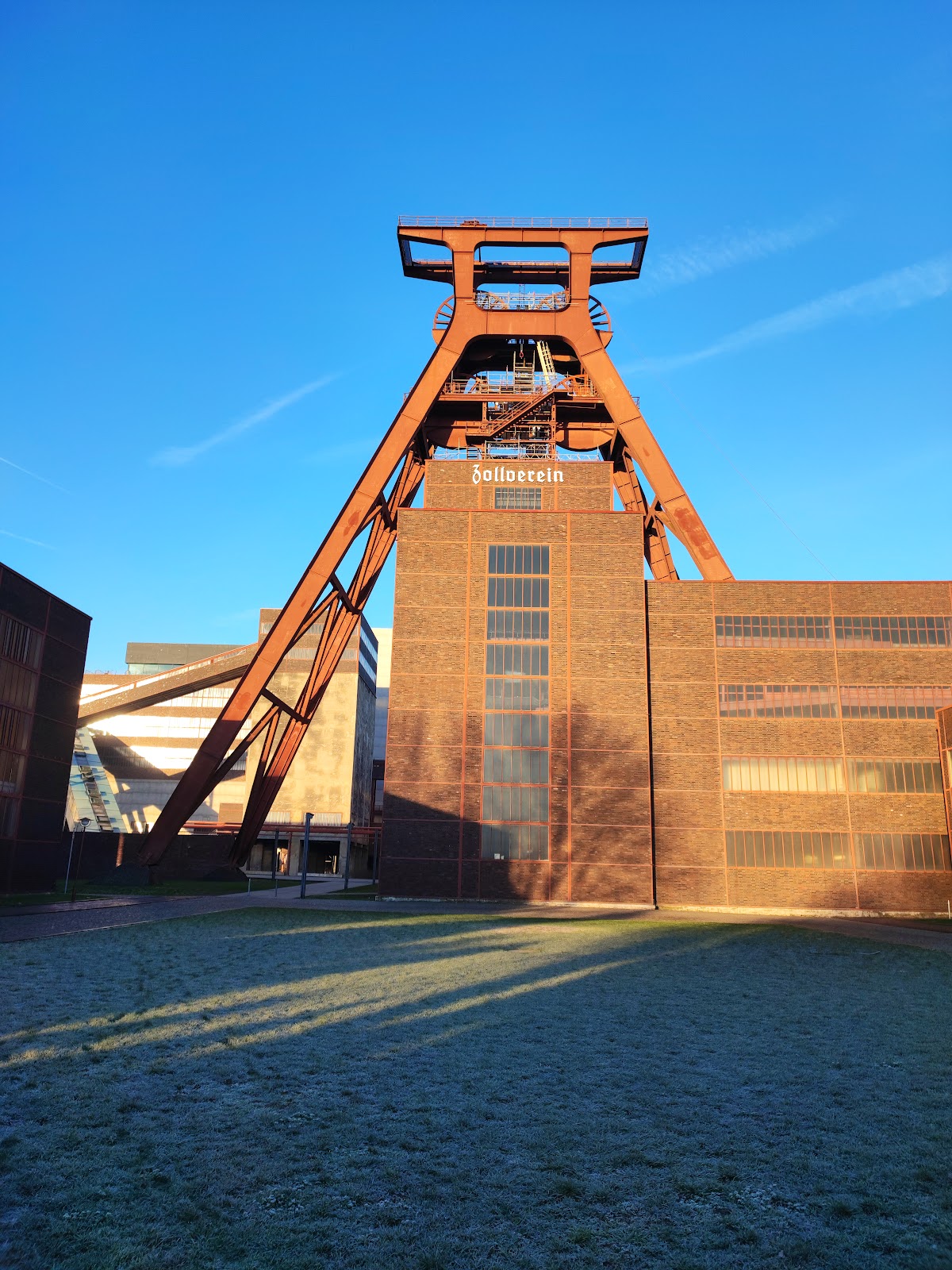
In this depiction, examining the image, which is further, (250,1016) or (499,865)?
(499,865)

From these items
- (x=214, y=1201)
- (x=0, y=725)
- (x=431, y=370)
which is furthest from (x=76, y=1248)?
(x=431, y=370)

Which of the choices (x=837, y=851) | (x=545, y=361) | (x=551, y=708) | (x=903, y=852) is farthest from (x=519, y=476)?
(x=903, y=852)

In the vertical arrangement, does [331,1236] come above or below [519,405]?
below

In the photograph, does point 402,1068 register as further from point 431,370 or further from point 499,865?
point 431,370

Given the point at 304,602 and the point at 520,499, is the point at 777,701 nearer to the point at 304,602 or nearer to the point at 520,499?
the point at 520,499

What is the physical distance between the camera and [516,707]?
36.2 m

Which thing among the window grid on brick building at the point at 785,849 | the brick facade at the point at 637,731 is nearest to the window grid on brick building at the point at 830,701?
the brick facade at the point at 637,731

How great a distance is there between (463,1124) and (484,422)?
38.4 meters

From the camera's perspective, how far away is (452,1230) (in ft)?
14.0

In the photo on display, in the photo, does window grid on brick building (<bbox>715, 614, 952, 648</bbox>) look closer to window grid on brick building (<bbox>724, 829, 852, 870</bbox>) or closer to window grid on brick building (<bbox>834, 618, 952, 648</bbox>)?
window grid on brick building (<bbox>834, 618, 952, 648</bbox>)

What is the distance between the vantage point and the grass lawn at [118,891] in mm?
27281

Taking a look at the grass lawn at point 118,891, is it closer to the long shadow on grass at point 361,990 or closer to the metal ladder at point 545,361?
the long shadow on grass at point 361,990

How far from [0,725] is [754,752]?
1134 inches

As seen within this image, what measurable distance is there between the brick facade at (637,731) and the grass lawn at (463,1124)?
73.0 ft
